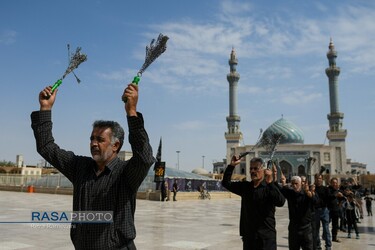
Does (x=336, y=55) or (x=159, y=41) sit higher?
(x=336, y=55)

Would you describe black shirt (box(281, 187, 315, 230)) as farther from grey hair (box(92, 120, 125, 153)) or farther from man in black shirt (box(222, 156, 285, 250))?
grey hair (box(92, 120, 125, 153))

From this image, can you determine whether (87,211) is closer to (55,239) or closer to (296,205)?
(296,205)

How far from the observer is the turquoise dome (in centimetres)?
6869

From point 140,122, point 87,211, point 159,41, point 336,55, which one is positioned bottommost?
point 87,211

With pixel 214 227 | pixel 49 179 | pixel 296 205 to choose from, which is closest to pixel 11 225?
pixel 214 227

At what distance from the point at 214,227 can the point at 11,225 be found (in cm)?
551

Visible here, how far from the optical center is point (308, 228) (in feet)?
18.4

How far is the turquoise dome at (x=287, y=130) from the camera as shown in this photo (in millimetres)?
68688

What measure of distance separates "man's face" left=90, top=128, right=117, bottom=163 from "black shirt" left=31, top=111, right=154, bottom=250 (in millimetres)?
67

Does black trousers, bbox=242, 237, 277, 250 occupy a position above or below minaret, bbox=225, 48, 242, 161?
below

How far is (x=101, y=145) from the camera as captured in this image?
2.42 m

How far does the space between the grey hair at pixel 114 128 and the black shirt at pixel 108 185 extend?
0.14 meters

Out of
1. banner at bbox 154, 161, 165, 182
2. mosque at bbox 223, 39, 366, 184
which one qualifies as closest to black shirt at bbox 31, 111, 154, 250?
banner at bbox 154, 161, 165, 182

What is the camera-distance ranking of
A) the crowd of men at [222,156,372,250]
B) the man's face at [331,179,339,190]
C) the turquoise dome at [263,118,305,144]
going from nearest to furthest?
the crowd of men at [222,156,372,250] < the man's face at [331,179,339,190] < the turquoise dome at [263,118,305,144]
